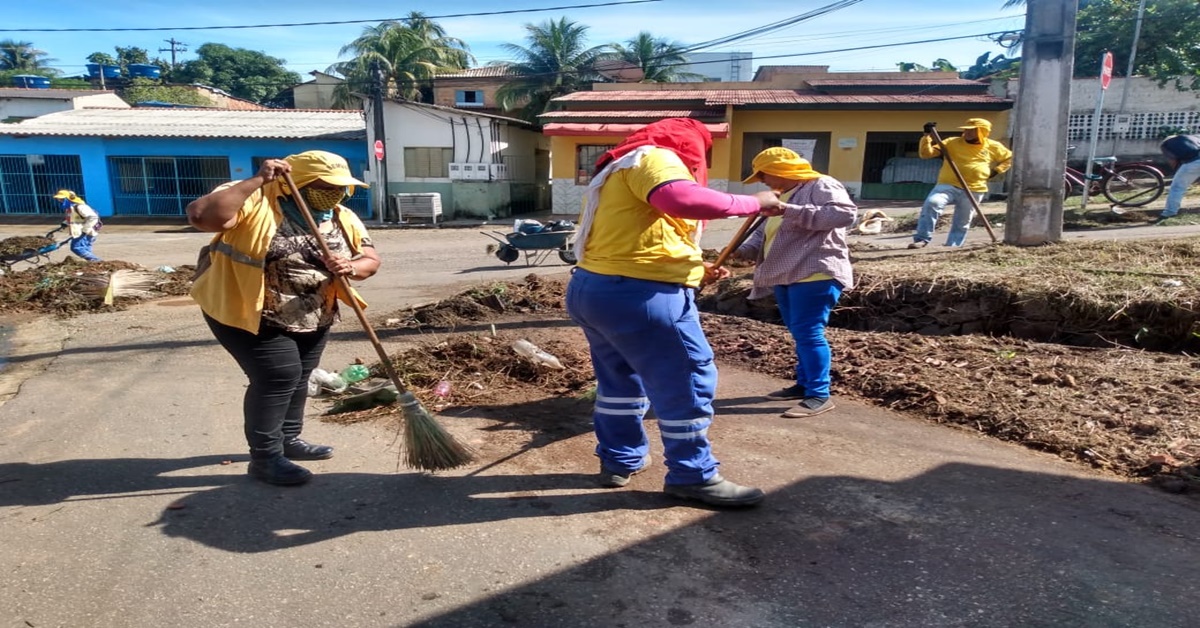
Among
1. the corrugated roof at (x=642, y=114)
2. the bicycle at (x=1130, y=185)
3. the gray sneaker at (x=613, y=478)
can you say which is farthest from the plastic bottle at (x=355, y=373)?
the corrugated roof at (x=642, y=114)

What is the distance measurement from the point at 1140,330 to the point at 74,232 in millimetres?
14108

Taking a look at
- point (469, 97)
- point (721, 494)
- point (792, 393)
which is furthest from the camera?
point (469, 97)

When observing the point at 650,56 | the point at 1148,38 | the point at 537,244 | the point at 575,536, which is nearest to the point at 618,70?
the point at 650,56

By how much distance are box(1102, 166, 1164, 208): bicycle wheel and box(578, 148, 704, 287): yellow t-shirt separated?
1222 centimetres

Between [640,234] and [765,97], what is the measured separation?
22.2m

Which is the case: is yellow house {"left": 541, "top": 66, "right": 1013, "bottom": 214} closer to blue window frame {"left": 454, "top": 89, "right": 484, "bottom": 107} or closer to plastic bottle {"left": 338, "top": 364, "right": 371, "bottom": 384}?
blue window frame {"left": 454, "top": 89, "right": 484, "bottom": 107}

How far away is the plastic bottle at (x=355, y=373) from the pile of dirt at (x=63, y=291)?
4687 mm

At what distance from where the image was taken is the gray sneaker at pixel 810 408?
14.7ft

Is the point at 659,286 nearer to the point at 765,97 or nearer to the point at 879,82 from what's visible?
the point at 765,97

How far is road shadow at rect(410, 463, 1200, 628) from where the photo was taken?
2.47 meters

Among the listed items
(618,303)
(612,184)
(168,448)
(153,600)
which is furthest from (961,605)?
(168,448)

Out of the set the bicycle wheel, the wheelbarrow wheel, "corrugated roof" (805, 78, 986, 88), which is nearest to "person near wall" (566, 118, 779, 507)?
the wheelbarrow wheel

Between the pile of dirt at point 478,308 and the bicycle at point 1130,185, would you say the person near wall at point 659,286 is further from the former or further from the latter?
the bicycle at point 1130,185

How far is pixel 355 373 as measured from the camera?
5.21 meters
